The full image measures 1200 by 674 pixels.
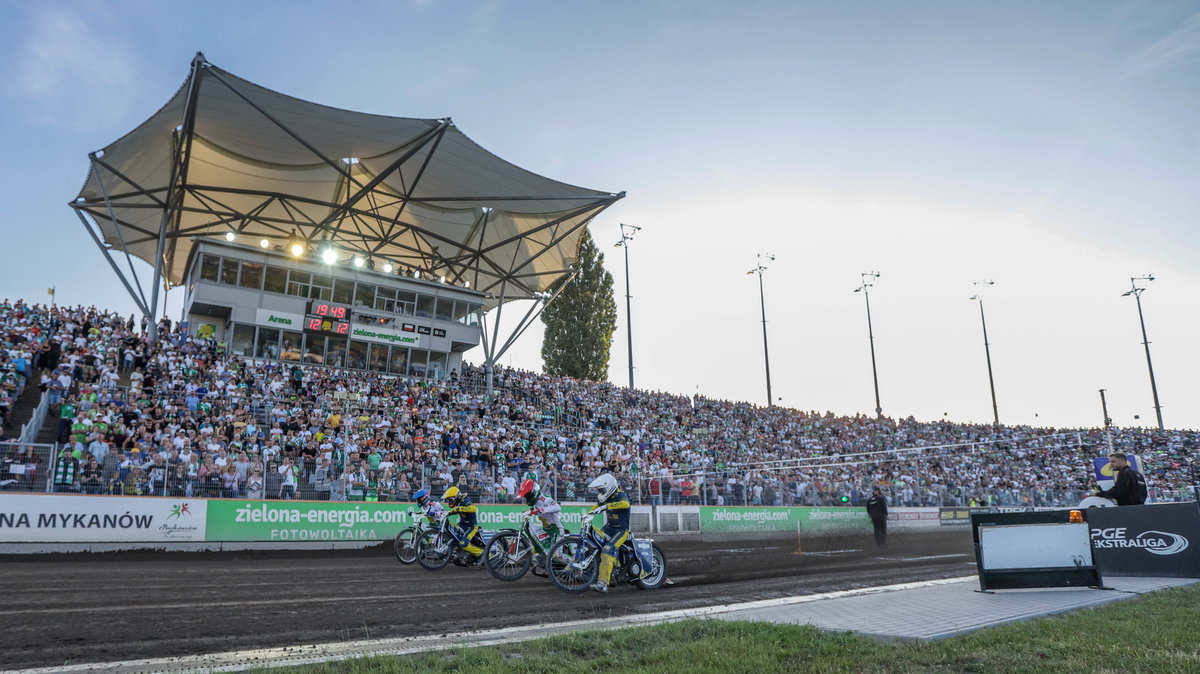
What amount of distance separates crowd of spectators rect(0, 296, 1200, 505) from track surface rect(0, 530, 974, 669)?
7.37ft

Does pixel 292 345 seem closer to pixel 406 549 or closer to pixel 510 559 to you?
pixel 406 549

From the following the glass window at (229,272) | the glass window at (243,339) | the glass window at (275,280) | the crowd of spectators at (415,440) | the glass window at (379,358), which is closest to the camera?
the crowd of spectators at (415,440)

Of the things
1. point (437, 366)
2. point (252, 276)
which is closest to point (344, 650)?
point (252, 276)

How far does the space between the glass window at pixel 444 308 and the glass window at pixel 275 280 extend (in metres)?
7.51

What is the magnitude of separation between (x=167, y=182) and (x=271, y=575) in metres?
28.4

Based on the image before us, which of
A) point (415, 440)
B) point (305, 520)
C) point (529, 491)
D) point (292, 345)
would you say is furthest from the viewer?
point (292, 345)

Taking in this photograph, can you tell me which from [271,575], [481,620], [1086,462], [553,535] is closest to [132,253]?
[271,575]

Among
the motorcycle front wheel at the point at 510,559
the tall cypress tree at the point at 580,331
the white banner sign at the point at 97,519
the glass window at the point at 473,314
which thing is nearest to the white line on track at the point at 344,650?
the motorcycle front wheel at the point at 510,559

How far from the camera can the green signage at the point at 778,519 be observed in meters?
25.4

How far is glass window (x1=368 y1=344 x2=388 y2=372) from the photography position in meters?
36.7

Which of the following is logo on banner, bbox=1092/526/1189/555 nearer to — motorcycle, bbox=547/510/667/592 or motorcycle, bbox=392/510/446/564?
motorcycle, bbox=547/510/667/592

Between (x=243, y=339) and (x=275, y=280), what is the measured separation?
3097 millimetres

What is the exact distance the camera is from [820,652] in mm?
5867

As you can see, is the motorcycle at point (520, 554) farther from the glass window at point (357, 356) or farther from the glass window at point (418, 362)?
the glass window at point (418, 362)
